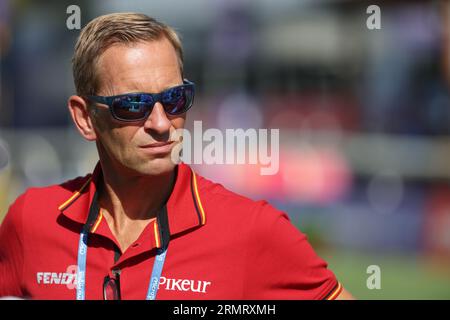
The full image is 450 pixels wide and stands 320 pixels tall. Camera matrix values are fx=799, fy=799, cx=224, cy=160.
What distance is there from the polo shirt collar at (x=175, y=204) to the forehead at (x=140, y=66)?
1.15 ft

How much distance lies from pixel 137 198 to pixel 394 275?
6.20 meters

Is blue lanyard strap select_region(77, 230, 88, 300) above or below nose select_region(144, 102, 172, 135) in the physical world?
below

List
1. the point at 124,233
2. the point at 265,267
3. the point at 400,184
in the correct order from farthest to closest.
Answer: the point at 400,184 → the point at 124,233 → the point at 265,267

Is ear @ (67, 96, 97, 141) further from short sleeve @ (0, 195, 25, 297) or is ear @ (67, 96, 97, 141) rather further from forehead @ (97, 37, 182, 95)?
short sleeve @ (0, 195, 25, 297)

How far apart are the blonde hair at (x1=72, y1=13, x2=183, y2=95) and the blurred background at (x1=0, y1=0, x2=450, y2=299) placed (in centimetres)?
643

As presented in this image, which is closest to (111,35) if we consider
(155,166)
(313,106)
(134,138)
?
(134,138)

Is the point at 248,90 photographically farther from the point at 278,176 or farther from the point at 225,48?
the point at 278,176

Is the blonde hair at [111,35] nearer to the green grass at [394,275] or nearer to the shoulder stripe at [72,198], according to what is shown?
the shoulder stripe at [72,198]

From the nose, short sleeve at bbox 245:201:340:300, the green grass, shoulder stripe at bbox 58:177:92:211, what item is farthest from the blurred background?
the nose

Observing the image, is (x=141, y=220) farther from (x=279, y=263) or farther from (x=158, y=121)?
(x=279, y=263)

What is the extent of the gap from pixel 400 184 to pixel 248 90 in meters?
2.70

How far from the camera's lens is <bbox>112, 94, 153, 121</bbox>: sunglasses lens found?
2953mm

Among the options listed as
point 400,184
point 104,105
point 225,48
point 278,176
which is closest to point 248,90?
point 225,48

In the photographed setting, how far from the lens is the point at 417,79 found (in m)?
11.2
